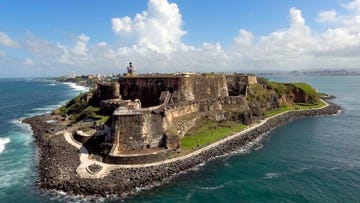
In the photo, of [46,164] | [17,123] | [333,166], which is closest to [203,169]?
[333,166]

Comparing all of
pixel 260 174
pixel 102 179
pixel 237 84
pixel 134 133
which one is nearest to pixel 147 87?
pixel 237 84

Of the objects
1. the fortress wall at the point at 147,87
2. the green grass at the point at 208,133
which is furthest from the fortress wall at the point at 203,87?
the green grass at the point at 208,133

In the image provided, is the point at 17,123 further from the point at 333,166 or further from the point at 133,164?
the point at 333,166

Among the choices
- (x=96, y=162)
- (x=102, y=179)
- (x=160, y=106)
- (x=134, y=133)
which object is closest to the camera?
(x=102, y=179)

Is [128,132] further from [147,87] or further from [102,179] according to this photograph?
[147,87]

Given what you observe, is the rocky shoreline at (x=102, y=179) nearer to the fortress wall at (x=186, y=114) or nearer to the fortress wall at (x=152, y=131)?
the fortress wall at (x=152, y=131)

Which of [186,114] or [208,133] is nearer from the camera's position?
[208,133]
